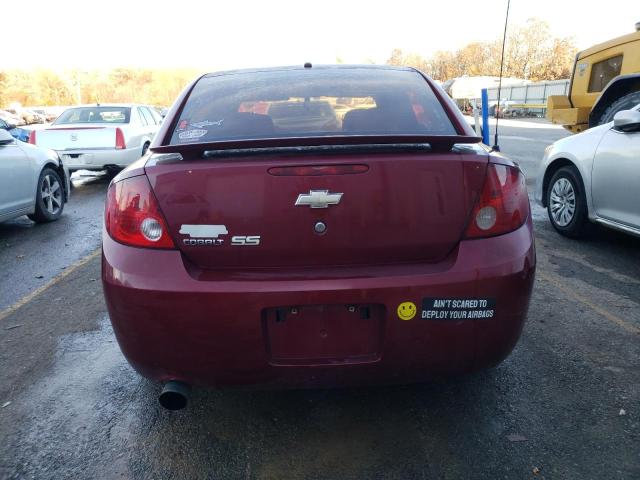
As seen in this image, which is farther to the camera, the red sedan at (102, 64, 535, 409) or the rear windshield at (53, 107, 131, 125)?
the rear windshield at (53, 107, 131, 125)

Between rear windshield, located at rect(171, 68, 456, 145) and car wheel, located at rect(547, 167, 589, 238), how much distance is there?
3.01m

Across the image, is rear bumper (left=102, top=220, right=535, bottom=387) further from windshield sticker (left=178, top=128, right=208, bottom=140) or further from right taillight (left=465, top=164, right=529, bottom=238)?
windshield sticker (left=178, top=128, right=208, bottom=140)

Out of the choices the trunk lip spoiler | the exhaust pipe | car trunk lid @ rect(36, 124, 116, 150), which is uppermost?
the trunk lip spoiler

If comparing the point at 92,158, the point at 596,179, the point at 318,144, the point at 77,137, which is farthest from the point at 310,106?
the point at 77,137

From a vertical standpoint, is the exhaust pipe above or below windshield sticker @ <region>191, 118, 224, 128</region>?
below

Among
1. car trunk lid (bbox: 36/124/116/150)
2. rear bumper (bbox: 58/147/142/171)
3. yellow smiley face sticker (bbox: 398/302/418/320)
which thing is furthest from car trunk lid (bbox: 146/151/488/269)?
car trunk lid (bbox: 36/124/116/150)

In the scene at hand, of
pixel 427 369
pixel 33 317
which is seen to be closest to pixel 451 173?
pixel 427 369

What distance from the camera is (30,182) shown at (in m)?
6.25

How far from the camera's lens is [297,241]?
1.99 meters

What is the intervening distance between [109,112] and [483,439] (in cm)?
1034

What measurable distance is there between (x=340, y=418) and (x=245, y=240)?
1.04 m

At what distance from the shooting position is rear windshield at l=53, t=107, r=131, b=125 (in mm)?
10547

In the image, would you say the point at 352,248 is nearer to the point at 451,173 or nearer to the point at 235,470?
the point at 451,173

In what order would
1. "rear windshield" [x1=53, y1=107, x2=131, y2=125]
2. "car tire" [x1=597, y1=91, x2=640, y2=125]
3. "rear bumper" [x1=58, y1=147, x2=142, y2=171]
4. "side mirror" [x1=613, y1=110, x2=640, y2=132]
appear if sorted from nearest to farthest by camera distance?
"side mirror" [x1=613, y1=110, x2=640, y2=132] < "car tire" [x1=597, y1=91, x2=640, y2=125] < "rear bumper" [x1=58, y1=147, x2=142, y2=171] < "rear windshield" [x1=53, y1=107, x2=131, y2=125]
